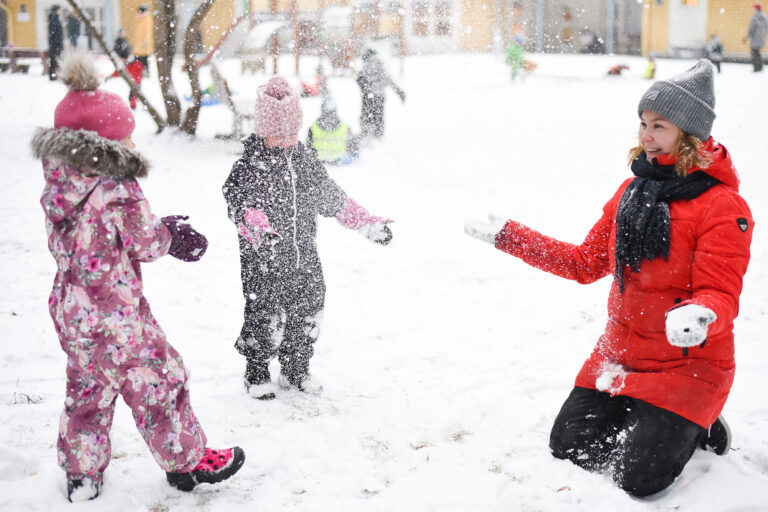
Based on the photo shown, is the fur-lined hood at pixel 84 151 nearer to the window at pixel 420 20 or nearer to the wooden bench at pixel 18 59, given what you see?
the wooden bench at pixel 18 59

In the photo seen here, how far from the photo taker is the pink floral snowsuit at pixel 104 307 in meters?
2.52

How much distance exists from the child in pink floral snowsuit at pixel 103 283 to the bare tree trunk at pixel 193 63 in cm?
810

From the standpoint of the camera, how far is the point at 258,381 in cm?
386

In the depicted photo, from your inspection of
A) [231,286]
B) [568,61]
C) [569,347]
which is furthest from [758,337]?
[568,61]

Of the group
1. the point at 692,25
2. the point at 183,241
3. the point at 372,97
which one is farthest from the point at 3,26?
the point at 183,241

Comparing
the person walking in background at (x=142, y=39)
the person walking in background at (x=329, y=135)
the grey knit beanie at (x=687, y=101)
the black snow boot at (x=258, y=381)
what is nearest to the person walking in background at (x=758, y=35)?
the person walking in background at (x=329, y=135)

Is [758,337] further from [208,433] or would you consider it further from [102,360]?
[102,360]

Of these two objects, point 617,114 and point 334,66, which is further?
point 334,66

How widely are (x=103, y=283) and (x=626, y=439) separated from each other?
2253 millimetres

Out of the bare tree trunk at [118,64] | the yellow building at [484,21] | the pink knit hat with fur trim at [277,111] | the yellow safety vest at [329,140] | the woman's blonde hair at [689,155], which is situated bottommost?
the yellow safety vest at [329,140]

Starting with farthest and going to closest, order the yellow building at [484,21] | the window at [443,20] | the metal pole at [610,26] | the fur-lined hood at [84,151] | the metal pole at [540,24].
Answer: the window at [443,20] → the metal pole at [540,24] → the metal pole at [610,26] → the yellow building at [484,21] → the fur-lined hood at [84,151]

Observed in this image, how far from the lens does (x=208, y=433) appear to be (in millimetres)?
3484

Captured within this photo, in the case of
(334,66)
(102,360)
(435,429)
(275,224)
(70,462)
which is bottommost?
(435,429)

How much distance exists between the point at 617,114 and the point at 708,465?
1186 centimetres
